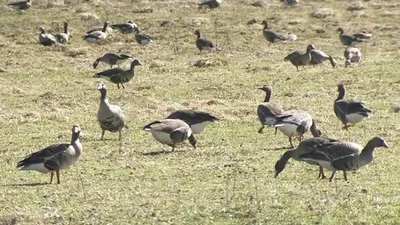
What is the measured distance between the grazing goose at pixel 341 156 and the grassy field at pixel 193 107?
365mm

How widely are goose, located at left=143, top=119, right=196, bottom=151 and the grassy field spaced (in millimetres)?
371

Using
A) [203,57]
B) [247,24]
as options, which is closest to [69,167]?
[203,57]

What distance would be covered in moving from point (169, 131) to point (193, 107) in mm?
6959

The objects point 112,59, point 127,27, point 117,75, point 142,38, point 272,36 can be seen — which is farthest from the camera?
point 127,27

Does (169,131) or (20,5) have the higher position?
(169,131)

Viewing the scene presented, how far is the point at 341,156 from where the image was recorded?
1484 centimetres

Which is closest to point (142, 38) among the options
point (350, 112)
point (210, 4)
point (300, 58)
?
point (300, 58)

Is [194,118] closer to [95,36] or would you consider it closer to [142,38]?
[142,38]

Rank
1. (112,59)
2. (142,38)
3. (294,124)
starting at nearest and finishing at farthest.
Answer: (294,124), (112,59), (142,38)

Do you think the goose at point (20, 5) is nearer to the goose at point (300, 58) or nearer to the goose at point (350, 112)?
the goose at point (300, 58)

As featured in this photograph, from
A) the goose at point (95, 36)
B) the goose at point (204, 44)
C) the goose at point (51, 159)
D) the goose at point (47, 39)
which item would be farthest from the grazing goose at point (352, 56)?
the goose at point (51, 159)

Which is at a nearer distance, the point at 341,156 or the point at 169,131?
the point at 341,156

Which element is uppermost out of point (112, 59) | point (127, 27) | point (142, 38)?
point (112, 59)

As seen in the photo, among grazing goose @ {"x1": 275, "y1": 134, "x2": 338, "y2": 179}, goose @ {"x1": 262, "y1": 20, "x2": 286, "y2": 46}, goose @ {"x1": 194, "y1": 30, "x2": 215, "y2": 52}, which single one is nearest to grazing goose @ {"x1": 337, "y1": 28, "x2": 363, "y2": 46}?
goose @ {"x1": 262, "y1": 20, "x2": 286, "y2": 46}
